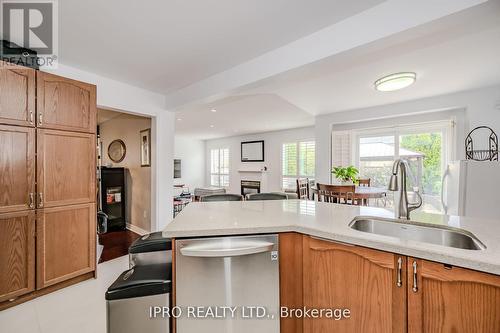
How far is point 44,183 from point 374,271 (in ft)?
9.02

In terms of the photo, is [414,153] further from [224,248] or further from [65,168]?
[65,168]

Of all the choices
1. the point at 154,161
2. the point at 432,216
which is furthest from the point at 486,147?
the point at 154,161

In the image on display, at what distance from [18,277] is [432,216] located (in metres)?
3.30

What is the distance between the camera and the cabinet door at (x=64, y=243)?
6.69ft

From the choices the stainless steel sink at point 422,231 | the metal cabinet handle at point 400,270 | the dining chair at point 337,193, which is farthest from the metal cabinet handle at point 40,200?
the dining chair at point 337,193

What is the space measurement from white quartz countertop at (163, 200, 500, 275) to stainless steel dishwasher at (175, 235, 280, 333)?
0.20 ft

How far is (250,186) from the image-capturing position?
8008 mm

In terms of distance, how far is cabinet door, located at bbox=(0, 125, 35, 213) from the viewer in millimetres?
1858

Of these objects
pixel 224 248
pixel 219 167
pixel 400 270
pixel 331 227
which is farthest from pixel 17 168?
pixel 219 167

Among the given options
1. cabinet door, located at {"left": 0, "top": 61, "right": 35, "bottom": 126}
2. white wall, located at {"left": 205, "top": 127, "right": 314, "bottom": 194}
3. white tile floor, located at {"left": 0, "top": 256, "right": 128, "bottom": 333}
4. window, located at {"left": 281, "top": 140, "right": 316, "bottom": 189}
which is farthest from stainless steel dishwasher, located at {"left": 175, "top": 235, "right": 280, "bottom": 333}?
white wall, located at {"left": 205, "top": 127, "right": 314, "bottom": 194}

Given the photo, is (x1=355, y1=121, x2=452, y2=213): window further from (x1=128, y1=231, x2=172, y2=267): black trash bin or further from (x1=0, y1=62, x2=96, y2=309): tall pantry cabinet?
(x1=0, y1=62, x2=96, y2=309): tall pantry cabinet

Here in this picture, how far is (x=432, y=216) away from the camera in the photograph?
1.48m

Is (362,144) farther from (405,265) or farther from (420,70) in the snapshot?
(405,265)

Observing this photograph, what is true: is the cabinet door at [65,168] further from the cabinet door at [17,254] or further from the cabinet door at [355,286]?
the cabinet door at [355,286]
